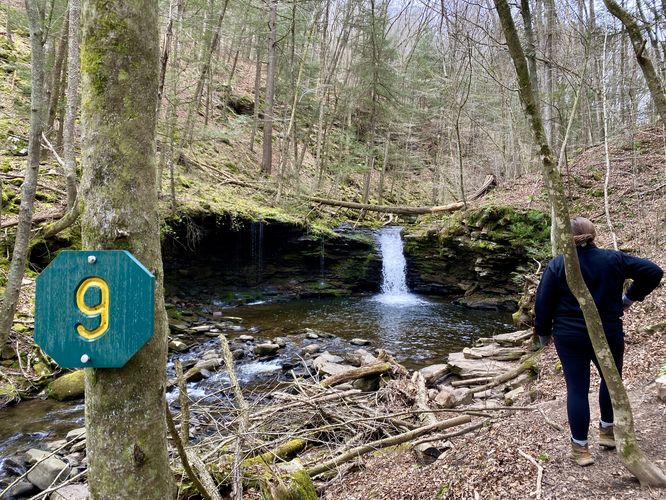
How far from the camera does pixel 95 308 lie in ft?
4.32

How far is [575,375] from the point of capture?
9.07ft

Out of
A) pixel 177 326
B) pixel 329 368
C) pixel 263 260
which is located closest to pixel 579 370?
pixel 329 368

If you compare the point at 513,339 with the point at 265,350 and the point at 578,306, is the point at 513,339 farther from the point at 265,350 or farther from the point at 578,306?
the point at 578,306

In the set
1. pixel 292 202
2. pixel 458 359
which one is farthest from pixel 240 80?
pixel 458 359

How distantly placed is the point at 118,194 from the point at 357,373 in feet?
16.5

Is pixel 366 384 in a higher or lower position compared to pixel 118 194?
lower

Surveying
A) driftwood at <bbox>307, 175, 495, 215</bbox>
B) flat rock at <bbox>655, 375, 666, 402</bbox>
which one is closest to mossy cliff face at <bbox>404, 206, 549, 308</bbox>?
driftwood at <bbox>307, 175, 495, 215</bbox>

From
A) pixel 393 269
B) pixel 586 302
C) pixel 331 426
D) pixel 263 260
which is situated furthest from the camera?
pixel 393 269

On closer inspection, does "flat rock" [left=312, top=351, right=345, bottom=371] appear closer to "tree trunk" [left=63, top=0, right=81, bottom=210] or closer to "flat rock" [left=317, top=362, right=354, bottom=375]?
"flat rock" [left=317, top=362, right=354, bottom=375]

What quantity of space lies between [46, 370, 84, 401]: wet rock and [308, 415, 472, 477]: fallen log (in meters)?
4.31

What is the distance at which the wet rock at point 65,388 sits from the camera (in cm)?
595

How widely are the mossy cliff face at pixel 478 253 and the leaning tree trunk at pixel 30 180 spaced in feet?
32.5

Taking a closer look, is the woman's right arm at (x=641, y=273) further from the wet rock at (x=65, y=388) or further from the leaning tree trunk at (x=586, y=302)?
the wet rock at (x=65, y=388)

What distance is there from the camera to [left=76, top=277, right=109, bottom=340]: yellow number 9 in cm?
130
